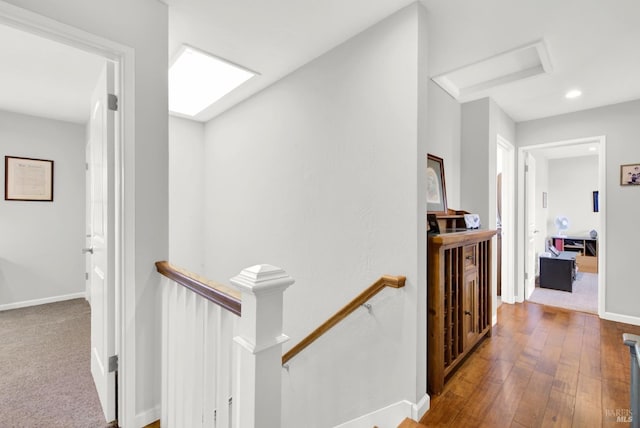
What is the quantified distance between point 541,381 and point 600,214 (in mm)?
2354

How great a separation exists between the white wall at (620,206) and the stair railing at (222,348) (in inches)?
159

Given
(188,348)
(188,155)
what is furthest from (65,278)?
(188,348)

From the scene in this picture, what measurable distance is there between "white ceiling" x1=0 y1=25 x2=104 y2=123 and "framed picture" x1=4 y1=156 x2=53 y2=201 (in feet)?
2.05

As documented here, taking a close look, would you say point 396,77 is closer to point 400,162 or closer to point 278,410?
point 400,162

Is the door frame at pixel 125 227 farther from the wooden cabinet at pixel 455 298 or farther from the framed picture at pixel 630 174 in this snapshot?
the framed picture at pixel 630 174

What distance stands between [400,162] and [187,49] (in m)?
1.89

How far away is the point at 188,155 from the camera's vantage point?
12.9 feet

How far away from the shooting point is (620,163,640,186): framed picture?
3.11 meters

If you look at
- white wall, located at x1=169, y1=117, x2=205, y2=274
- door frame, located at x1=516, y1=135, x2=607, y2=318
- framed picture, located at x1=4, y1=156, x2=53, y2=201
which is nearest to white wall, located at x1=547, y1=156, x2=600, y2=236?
door frame, located at x1=516, y1=135, x2=607, y2=318

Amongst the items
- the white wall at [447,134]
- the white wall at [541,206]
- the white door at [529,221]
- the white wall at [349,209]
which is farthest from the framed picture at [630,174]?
the white wall at [349,209]

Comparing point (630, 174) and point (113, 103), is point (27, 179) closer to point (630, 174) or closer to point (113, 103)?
point (113, 103)

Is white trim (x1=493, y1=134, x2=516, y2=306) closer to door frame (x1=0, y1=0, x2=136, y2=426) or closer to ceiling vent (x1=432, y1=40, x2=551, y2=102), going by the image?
ceiling vent (x1=432, y1=40, x2=551, y2=102)

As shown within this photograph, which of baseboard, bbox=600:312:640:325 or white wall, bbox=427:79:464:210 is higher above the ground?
white wall, bbox=427:79:464:210

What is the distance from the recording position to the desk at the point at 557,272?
4.38 m
